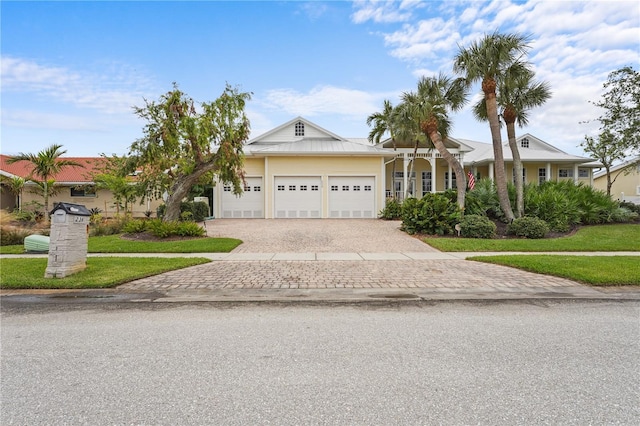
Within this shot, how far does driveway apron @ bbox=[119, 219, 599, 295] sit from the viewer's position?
695cm

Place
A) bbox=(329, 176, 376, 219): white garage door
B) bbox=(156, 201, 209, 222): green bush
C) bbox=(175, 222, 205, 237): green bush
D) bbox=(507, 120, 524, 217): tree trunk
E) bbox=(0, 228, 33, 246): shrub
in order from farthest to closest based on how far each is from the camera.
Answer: bbox=(329, 176, 376, 219): white garage door, bbox=(156, 201, 209, 222): green bush, bbox=(507, 120, 524, 217): tree trunk, bbox=(175, 222, 205, 237): green bush, bbox=(0, 228, 33, 246): shrub

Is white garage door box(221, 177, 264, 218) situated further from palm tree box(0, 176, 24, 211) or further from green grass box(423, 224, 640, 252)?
green grass box(423, 224, 640, 252)

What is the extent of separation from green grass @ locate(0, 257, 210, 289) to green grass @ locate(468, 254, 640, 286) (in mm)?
7744

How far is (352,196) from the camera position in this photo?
23.2 meters

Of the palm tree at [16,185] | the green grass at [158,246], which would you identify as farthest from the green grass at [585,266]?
the palm tree at [16,185]

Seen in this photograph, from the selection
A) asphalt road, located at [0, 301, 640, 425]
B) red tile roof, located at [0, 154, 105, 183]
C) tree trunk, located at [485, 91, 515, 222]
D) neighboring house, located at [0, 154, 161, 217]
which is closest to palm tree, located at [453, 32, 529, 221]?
tree trunk, located at [485, 91, 515, 222]

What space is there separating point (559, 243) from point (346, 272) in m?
8.37

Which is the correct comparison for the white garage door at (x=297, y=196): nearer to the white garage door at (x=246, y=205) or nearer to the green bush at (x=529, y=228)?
the white garage door at (x=246, y=205)

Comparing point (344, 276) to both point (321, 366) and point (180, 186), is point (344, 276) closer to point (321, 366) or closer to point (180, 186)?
point (321, 366)

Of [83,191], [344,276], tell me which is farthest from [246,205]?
[344,276]

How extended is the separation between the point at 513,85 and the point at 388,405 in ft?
49.5

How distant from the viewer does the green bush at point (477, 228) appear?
13.9m

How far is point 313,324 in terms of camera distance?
15.8 ft

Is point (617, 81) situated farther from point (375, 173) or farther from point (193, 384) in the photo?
point (193, 384)
